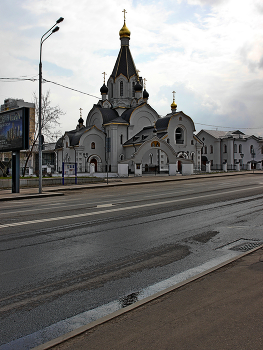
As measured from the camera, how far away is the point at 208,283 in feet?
15.4

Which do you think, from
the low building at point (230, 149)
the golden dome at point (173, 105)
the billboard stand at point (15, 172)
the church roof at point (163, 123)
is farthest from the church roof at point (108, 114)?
the billboard stand at point (15, 172)

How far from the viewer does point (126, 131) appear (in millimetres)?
48719

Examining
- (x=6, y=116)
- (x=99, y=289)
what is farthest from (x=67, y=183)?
(x=99, y=289)

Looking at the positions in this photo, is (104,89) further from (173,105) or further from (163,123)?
(163,123)

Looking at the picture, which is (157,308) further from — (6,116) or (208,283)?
(6,116)

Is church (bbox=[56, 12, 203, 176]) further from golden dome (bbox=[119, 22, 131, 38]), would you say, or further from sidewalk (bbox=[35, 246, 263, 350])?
sidewalk (bbox=[35, 246, 263, 350])

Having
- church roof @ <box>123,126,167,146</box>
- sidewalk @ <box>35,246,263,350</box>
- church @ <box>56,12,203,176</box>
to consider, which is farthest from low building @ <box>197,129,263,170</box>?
sidewalk @ <box>35,246,263,350</box>

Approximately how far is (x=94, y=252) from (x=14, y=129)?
53.4 ft

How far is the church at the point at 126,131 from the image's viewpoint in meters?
46.8

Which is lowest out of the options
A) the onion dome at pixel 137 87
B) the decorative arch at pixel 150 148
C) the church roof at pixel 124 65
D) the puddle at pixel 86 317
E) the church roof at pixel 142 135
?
the puddle at pixel 86 317

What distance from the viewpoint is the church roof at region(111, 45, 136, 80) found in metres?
51.1

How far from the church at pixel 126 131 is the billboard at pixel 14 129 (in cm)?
2224

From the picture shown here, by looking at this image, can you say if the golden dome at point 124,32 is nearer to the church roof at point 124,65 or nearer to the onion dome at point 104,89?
the church roof at point 124,65

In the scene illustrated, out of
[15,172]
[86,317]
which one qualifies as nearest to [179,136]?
[15,172]
